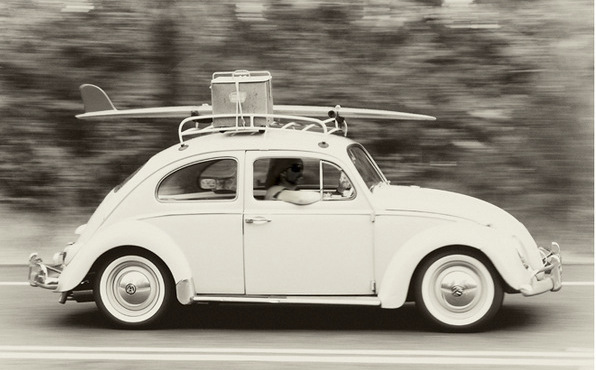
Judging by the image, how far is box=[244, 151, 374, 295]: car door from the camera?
8.30m

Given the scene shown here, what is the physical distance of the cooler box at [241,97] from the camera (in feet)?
28.9

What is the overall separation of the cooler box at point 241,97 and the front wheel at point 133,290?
1286 millimetres

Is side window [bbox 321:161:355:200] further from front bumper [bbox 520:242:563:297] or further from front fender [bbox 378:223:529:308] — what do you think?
front bumper [bbox 520:242:563:297]

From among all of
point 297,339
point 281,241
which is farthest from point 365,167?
point 297,339

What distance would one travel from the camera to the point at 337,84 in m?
13.3

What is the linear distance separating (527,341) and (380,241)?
1275 millimetres

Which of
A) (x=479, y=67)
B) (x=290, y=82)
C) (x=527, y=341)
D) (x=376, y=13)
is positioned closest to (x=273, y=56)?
(x=290, y=82)

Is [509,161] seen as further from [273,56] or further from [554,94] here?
[273,56]

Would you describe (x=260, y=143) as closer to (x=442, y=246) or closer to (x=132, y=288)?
(x=132, y=288)

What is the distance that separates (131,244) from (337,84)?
17.7 feet

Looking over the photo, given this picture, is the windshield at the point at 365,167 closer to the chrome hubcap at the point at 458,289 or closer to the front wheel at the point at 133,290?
the chrome hubcap at the point at 458,289

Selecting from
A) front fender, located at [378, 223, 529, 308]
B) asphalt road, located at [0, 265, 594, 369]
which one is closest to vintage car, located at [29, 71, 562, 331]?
front fender, located at [378, 223, 529, 308]

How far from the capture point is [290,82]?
1334 centimetres

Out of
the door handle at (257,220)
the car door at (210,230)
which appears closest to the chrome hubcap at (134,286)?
the car door at (210,230)
